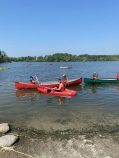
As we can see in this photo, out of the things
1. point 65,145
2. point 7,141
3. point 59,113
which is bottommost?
point 59,113

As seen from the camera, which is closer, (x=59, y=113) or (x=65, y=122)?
(x=65, y=122)

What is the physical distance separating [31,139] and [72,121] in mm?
4158

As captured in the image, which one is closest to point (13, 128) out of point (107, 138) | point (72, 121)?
point (72, 121)

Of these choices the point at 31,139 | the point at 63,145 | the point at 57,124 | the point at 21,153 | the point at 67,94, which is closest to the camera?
the point at 21,153

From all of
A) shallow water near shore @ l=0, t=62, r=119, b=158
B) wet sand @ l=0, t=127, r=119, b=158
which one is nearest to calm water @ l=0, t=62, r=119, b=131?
shallow water near shore @ l=0, t=62, r=119, b=158

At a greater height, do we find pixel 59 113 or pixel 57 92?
pixel 57 92

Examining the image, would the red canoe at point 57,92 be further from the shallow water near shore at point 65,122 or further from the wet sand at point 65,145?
the wet sand at point 65,145

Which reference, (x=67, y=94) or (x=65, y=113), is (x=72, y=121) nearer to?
(x=65, y=113)

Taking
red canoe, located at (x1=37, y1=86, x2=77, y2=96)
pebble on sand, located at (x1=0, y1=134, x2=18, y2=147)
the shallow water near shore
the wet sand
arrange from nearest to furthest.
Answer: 1. the wet sand
2. pebble on sand, located at (x1=0, y1=134, x2=18, y2=147)
3. the shallow water near shore
4. red canoe, located at (x1=37, y1=86, x2=77, y2=96)

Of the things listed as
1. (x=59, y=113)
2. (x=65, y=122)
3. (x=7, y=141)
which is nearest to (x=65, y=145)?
(x=7, y=141)

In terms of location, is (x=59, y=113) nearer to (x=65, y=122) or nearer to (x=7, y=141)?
(x=65, y=122)

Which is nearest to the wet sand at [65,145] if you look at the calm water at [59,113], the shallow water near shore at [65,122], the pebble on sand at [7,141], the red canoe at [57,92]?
the shallow water near shore at [65,122]

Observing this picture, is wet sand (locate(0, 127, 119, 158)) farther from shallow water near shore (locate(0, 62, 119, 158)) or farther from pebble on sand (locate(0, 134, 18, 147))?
pebble on sand (locate(0, 134, 18, 147))

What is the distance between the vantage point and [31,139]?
11109 millimetres
